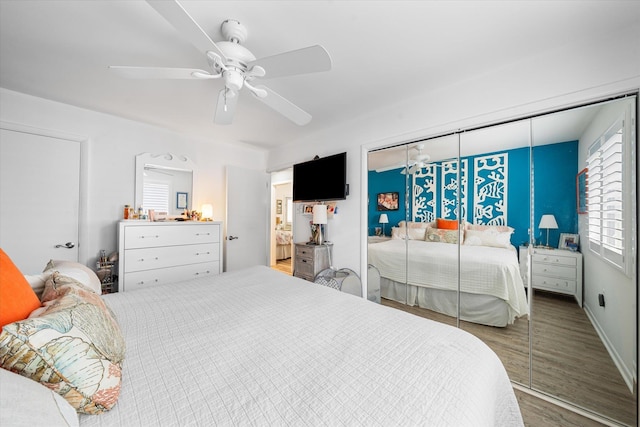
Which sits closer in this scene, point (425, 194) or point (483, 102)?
point (483, 102)

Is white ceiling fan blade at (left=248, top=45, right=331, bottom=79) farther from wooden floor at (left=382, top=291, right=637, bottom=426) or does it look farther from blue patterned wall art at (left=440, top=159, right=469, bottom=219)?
wooden floor at (left=382, top=291, right=637, bottom=426)

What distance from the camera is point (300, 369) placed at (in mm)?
924

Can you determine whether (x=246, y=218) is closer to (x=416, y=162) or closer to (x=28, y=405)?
(x=416, y=162)

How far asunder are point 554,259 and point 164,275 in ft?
12.5

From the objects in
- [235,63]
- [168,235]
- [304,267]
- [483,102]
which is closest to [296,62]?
[235,63]

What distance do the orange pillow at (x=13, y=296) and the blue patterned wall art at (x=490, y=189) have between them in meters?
2.70

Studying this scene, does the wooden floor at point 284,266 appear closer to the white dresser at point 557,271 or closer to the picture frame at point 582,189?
the white dresser at point 557,271

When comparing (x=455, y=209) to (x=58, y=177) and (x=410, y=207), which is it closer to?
(x=410, y=207)

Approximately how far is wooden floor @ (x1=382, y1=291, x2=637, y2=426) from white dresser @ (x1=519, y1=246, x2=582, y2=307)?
2.7 inches

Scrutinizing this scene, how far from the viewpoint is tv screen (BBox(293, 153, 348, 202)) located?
3041 millimetres

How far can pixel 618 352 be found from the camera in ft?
5.13

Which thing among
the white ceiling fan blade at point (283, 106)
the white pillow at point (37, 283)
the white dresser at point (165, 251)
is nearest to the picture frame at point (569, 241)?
the white ceiling fan blade at point (283, 106)

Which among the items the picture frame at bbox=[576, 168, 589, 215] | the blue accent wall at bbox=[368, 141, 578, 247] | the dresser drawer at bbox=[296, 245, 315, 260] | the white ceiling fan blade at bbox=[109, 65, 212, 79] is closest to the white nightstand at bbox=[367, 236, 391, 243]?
the dresser drawer at bbox=[296, 245, 315, 260]

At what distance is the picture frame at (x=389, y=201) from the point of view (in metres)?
2.71
